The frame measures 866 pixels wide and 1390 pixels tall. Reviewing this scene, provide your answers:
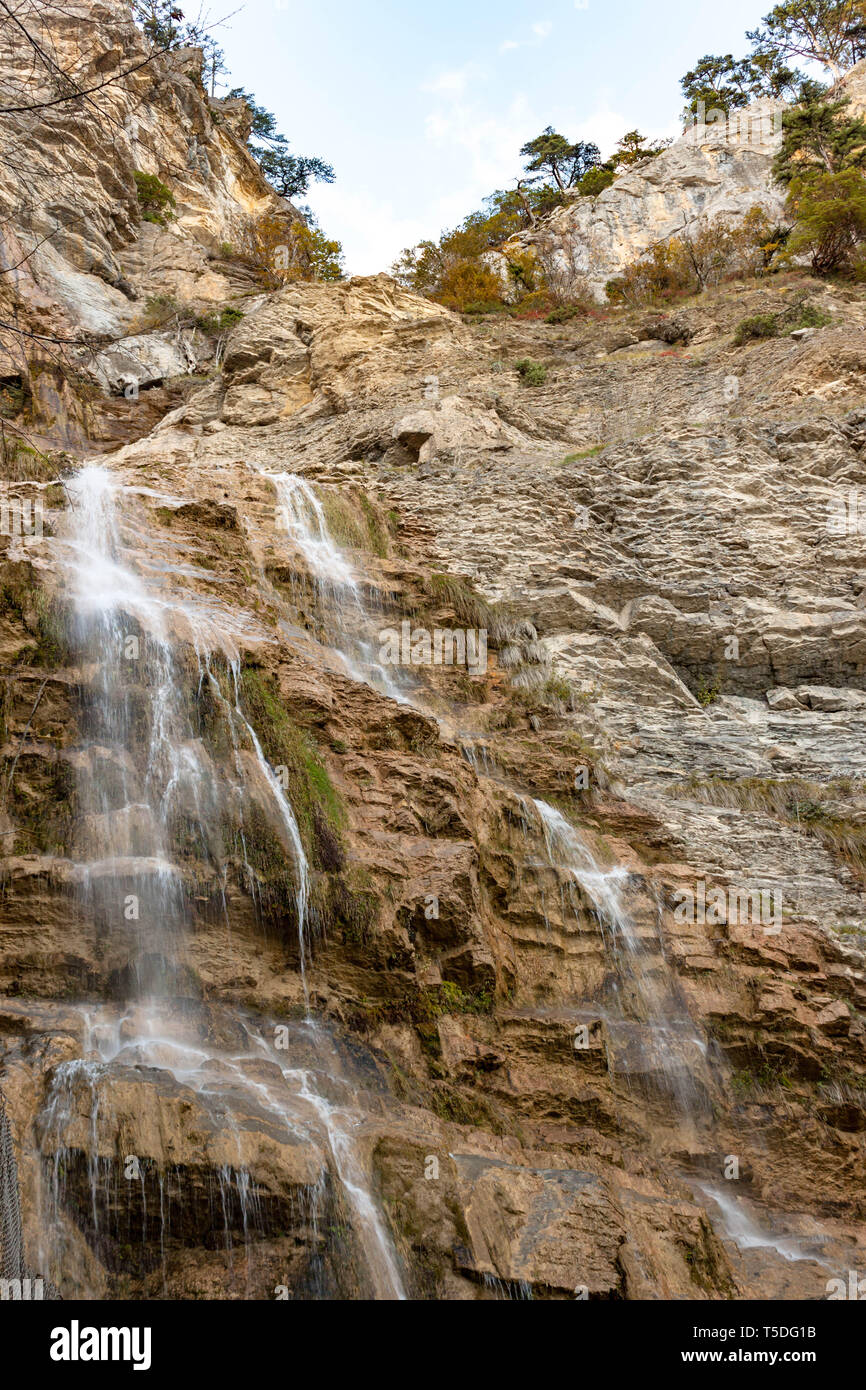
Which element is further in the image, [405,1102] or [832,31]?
[832,31]

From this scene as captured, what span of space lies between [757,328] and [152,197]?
62.5ft

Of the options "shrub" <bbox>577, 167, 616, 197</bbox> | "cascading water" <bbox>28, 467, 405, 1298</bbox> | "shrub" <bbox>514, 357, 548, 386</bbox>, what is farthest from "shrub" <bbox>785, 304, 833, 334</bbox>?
"shrub" <bbox>577, 167, 616, 197</bbox>

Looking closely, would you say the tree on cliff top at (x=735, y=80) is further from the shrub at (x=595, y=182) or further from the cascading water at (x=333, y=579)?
Result: the cascading water at (x=333, y=579)

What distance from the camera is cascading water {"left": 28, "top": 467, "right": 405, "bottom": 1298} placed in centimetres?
540

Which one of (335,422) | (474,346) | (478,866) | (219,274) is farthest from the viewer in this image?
(219,274)

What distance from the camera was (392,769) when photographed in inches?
360

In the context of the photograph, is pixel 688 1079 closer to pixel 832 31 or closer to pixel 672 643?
pixel 672 643

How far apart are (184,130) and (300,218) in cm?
533

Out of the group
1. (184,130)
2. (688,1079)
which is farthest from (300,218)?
(688,1079)

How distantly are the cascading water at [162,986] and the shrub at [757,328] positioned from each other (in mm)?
15534

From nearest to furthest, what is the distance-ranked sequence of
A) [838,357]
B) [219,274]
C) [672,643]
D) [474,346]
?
[672,643]
[838,357]
[474,346]
[219,274]

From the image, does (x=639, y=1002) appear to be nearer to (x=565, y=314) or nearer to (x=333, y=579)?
(x=333, y=579)

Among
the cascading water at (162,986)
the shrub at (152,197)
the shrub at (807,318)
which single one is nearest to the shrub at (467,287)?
the shrub at (152,197)

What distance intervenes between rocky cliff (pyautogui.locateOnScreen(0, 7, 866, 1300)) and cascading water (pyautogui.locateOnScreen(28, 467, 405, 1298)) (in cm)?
3
